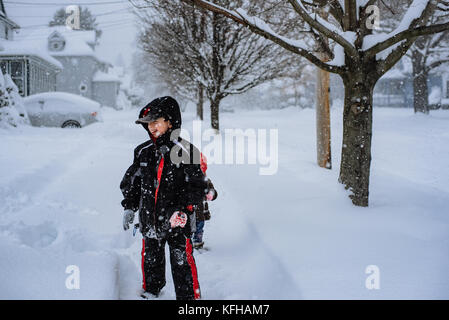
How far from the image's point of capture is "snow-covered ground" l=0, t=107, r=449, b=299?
2744mm

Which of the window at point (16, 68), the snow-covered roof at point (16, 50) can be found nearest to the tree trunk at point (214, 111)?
the snow-covered roof at point (16, 50)

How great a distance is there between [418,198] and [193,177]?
4008 mm

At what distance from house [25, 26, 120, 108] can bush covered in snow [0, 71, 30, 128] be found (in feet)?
74.8

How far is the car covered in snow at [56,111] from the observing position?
1441 centimetres

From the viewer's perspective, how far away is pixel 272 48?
36.7 ft

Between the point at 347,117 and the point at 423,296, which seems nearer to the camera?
the point at 423,296

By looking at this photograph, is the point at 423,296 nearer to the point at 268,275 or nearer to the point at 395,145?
the point at 268,275

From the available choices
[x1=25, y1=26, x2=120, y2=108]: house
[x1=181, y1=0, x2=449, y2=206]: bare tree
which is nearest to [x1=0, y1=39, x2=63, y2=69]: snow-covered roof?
[x1=25, y1=26, x2=120, y2=108]: house

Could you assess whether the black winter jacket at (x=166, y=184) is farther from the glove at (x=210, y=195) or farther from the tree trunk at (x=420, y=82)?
the tree trunk at (x=420, y=82)

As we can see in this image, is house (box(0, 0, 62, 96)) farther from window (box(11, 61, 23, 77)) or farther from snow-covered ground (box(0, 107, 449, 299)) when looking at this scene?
snow-covered ground (box(0, 107, 449, 299))

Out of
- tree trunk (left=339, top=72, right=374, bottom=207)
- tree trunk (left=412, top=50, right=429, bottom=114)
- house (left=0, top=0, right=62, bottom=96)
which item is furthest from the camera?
house (left=0, top=0, right=62, bottom=96)

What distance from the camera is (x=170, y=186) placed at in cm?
275

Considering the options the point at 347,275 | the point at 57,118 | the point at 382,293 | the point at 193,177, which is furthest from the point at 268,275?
the point at 57,118

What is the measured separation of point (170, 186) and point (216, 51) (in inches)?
361
